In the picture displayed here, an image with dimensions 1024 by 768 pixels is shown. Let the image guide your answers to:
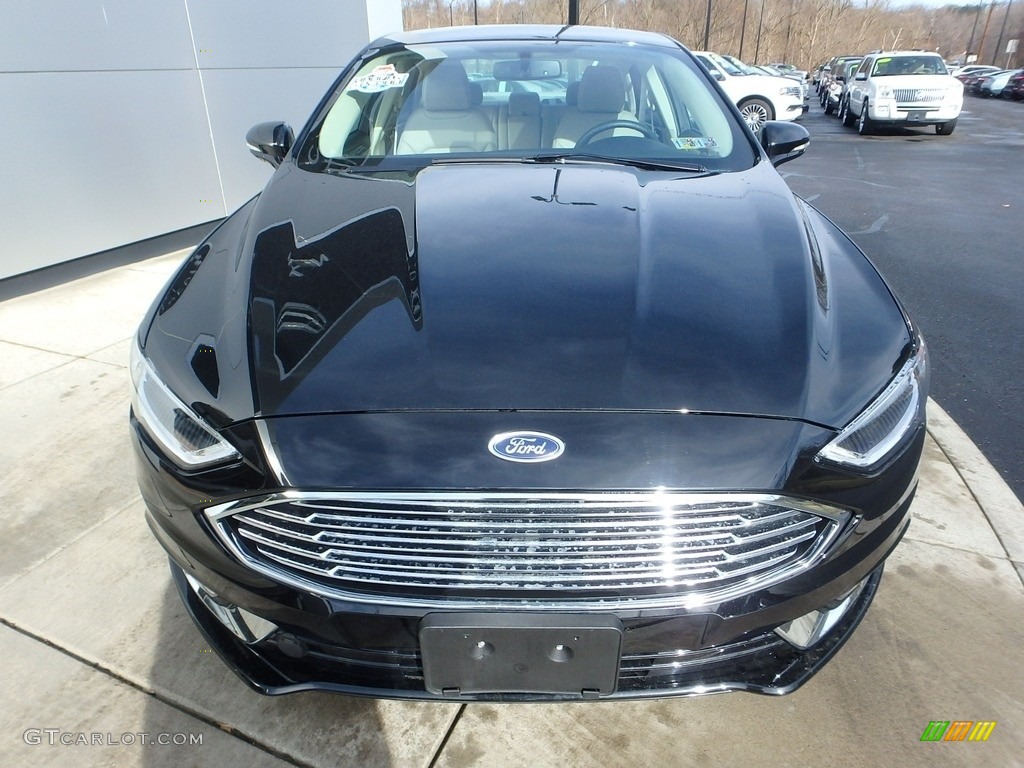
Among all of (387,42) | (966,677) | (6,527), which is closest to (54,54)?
(387,42)

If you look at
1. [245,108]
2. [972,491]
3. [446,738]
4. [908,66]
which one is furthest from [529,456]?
[908,66]

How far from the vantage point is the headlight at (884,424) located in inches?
54.3

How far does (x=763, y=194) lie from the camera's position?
2.19 metres

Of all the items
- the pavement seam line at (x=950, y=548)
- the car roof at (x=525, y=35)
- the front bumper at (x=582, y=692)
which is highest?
the car roof at (x=525, y=35)

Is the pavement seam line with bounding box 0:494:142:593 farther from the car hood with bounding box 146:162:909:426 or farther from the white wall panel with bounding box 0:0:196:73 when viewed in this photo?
the white wall panel with bounding box 0:0:196:73

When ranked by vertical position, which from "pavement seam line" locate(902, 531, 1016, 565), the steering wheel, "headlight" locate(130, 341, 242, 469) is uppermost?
the steering wheel

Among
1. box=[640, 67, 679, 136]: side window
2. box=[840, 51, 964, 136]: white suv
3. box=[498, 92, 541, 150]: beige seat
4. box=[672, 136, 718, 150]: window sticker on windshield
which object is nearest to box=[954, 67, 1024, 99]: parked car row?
box=[840, 51, 964, 136]: white suv

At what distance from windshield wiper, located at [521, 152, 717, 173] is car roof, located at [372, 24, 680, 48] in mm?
859

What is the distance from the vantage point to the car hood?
4.64 ft

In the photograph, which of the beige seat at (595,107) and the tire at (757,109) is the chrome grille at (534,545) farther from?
the tire at (757,109)

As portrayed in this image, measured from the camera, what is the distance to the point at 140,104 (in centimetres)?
552

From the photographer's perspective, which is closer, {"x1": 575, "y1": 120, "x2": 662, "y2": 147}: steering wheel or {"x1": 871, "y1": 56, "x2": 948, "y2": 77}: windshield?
{"x1": 575, "y1": 120, "x2": 662, "y2": 147}: steering wheel

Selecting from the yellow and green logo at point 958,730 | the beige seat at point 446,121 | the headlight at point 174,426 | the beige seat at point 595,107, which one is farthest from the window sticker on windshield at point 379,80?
the yellow and green logo at point 958,730

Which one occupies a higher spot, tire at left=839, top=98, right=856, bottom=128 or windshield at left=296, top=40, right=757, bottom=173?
windshield at left=296, top=40, right=757, bottom=173
